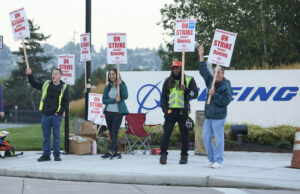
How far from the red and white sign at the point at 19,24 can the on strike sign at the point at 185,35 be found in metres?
3.36

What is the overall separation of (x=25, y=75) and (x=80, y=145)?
283 ft

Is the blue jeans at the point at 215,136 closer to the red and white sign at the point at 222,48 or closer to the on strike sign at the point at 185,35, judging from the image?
the red and white sign at the point at 222,48

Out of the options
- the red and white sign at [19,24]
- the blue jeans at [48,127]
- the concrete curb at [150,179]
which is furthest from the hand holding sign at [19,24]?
the concrete curb at [150,179]

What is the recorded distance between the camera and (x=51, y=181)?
9578 mm

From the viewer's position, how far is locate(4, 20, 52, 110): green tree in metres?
94.6

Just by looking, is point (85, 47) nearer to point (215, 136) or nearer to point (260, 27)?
point (215, 136)

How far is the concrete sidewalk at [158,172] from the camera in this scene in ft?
29.2

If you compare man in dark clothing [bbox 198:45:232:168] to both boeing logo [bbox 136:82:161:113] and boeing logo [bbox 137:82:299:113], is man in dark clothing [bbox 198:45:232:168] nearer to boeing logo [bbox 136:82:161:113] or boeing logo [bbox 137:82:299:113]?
boeing logo [bbox 137:82:299:113]

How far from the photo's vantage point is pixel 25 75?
9725cm

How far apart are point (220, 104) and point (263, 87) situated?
935 cm

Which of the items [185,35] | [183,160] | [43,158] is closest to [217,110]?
[183,160]

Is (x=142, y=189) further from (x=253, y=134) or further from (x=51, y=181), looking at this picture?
(x=253, y=134)

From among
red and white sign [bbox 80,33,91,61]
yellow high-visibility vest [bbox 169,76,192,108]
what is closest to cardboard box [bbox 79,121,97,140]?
red and white sign [bbox 80,33,91,61]

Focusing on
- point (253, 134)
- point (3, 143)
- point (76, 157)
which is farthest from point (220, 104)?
point (253, 134)
